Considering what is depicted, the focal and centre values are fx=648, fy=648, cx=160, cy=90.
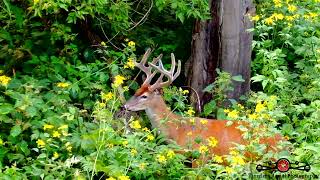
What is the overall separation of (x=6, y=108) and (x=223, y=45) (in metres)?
3.13

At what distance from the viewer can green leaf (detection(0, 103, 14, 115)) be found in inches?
230

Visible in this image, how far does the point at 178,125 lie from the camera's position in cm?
693

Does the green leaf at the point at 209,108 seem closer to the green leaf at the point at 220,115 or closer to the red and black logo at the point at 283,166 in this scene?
the green leaf at the point at 220,115

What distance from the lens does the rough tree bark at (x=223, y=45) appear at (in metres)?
7.95

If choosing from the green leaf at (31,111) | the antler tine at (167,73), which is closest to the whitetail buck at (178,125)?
the antler tine at (167,73)

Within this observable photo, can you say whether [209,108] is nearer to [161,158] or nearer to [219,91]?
[219,91]

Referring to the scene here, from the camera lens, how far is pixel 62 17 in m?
8.05

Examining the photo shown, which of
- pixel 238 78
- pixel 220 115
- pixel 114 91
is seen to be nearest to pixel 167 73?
pixel 220 115

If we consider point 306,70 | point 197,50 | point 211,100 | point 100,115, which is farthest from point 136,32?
point 100,115

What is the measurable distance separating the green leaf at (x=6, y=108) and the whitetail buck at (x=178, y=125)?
1.47m

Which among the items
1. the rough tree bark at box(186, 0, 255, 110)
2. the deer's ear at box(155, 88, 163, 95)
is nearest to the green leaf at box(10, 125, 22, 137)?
the deer's ear at box(155, 88, 163, 95)

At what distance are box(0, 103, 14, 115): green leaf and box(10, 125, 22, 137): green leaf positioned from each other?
0.51 ft

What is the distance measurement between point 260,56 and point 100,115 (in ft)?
10.3

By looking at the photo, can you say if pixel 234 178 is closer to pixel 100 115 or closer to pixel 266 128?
pixel 266 128
